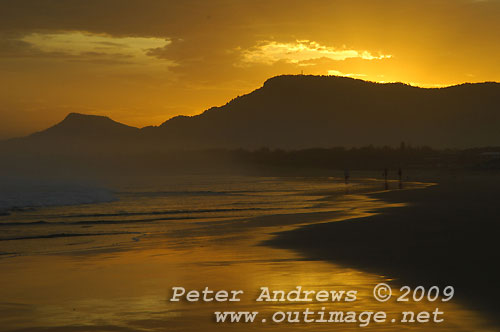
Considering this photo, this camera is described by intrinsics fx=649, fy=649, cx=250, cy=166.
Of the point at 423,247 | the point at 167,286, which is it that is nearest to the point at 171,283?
the point at 167,286

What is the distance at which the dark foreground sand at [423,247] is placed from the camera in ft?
38.2

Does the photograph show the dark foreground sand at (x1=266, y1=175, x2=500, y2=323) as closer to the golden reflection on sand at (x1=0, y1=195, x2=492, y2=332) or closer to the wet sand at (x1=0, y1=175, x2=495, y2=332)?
the wet sand at (x1=0, y1=175, x2=495, y2=332)

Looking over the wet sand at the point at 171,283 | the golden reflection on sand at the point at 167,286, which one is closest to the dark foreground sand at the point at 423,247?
the wet sand at the point at 171,283

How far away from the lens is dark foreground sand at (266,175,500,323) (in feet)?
38.2

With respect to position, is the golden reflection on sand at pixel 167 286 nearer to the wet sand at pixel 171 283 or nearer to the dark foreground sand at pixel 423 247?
the wet sand at pixel 171 283

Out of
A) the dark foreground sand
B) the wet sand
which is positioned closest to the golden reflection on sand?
the wet sand

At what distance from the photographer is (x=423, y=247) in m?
16.2

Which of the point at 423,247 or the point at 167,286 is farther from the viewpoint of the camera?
the point at 423,247

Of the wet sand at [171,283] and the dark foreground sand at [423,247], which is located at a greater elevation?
the wet sand at [171,283]

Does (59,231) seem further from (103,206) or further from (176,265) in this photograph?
(103,206)

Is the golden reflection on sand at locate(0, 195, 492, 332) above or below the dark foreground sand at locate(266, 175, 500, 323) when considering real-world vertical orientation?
above

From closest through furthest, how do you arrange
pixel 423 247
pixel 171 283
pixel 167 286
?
pixel 167 286 < pixel 171 283 < pixel 423 247

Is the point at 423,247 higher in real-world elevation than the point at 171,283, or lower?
lower

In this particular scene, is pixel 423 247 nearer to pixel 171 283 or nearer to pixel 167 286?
pixel 171 283
